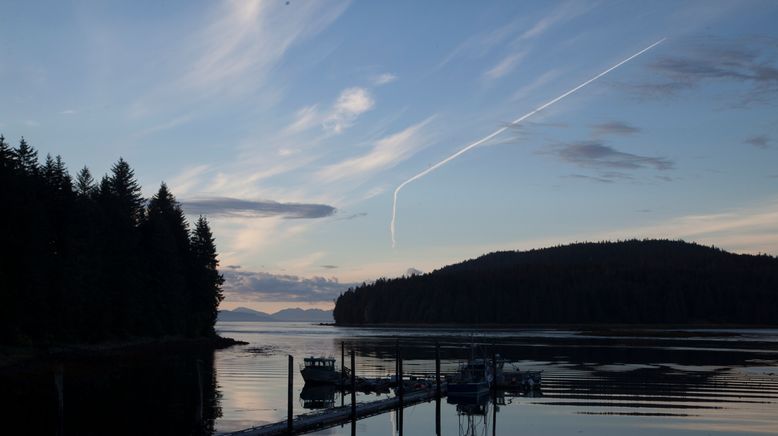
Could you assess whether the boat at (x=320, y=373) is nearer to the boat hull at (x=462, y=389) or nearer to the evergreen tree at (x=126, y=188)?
the boat hull at (x=462, y=389)

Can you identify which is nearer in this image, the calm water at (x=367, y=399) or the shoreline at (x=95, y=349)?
the calm water at (x=367, y=399)

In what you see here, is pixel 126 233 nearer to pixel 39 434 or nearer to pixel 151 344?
pixel 151 344

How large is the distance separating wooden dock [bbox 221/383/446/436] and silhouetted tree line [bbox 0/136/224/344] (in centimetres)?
3548

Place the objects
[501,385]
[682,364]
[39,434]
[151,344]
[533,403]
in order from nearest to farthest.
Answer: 1. [39,434]
2. [533,403]
3. [501,385]
4. [682,364]
5. [151,344]

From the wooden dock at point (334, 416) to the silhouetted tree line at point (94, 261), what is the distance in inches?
1397

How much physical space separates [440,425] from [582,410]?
33.7ft

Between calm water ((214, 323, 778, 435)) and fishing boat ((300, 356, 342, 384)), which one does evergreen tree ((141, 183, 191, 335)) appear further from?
fishing boat ((300, 356, 342, 384))

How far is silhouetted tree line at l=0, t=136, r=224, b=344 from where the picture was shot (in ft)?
243

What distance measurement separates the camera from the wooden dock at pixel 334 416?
135ft

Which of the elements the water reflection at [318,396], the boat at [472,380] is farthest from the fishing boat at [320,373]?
the boat at [472,380]

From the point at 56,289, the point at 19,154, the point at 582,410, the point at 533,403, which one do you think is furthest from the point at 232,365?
the point at 582,410

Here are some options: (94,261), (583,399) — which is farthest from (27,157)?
(583,399)

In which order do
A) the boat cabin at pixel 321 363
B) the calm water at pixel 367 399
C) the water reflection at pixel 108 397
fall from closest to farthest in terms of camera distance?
1. the water reflection at pixel 108 397
2. the calm water at pixel 367 399
3. the boat cabin at pixel 321 363

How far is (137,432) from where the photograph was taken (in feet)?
136
